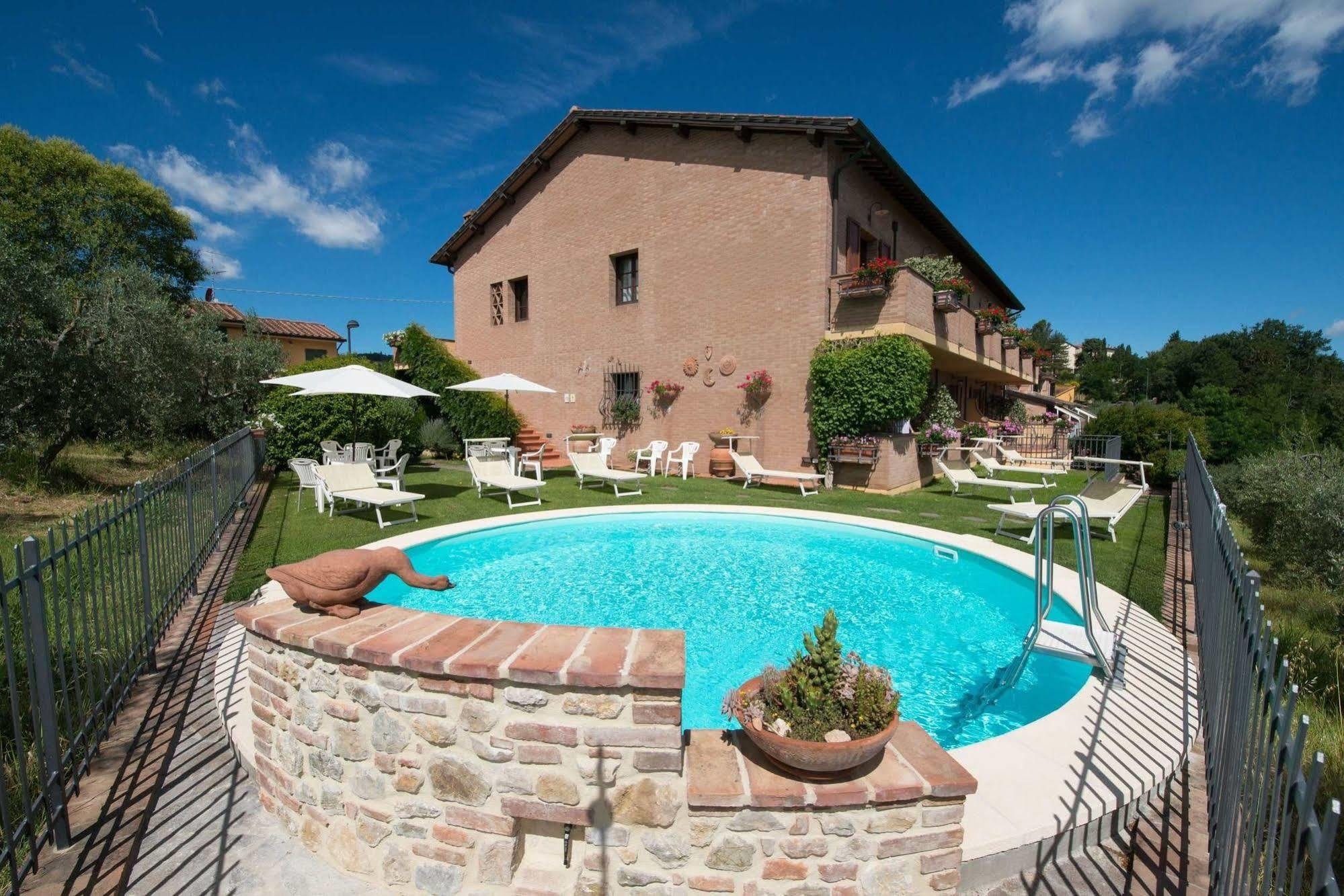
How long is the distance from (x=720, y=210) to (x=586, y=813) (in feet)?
48.0

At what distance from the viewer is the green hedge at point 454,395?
1755cm

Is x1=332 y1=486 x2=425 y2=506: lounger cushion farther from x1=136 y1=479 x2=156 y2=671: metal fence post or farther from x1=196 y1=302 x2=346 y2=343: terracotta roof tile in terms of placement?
x1=196 y1=302 x2=346 y2=343: terracotta roof tile

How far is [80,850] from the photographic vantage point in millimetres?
2393

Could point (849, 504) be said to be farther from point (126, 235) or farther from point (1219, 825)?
point (126, 235)

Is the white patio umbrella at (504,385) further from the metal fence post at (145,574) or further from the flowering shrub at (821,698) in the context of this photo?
the flowering shrub at (821,698)

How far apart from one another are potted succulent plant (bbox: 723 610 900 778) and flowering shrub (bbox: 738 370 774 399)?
11.9 meters

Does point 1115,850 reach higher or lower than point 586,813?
lower

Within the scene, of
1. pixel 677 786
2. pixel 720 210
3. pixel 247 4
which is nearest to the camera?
pixel 677 786

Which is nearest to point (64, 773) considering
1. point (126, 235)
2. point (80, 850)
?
point (80, 850)

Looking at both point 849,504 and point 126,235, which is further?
point 126,235

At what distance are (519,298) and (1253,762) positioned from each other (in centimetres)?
2020

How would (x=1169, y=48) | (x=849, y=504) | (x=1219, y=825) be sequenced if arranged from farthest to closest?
1. (x=1169, y=48)
2. (x=849, y=504)
3. (x=1219, y=825)

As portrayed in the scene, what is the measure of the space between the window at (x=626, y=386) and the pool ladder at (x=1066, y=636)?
42.1 ft

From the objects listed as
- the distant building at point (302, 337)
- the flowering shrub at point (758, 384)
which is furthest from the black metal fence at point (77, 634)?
the distant building at point (302, 337)
